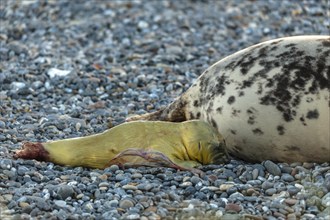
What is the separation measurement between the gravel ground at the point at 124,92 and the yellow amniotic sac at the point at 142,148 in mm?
91

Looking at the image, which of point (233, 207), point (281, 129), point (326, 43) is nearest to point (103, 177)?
point (233, 207)

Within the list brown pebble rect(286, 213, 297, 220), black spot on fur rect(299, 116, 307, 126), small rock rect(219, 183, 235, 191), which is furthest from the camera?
black spot on fur rect(299, 116, 307, 126)

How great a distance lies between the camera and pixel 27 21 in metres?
9.90

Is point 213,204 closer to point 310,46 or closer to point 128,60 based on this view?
point 310,46

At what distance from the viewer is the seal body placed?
532cm

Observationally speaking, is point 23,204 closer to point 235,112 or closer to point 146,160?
point 146,160

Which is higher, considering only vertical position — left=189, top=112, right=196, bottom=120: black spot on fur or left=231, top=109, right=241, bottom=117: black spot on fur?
left=231, top=109, right=241, bottom=117: black spot on fur

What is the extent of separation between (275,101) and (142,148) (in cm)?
86

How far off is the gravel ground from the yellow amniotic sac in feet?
0.30

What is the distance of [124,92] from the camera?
762 centimetres

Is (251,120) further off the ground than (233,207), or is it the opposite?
(251,120)

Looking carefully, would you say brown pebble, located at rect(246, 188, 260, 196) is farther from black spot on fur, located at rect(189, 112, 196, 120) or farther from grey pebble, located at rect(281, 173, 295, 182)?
black spot on fur, located at rect(189, 112, 196, 120)

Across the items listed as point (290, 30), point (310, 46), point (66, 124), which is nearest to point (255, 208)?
point (310, 46)

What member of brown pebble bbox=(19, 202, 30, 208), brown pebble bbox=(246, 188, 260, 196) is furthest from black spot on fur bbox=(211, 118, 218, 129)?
brown pebble bbox=(19, 202, 30, 208)
